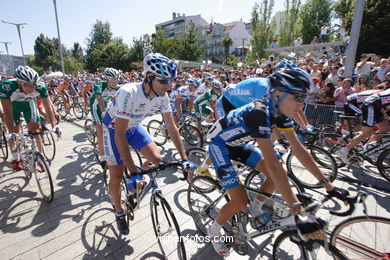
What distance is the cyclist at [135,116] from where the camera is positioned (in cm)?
251

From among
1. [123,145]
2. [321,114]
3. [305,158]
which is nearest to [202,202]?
[123,145]

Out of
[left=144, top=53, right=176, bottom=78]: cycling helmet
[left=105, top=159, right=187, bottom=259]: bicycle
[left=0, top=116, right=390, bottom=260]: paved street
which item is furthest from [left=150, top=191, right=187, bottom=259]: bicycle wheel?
[left=144, top=53, right=176, bottom=78]: cycling helmet

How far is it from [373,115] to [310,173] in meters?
2.00

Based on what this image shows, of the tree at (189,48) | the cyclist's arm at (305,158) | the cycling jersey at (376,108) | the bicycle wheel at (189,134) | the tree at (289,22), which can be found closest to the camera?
the cyclist's arm at (305,158)

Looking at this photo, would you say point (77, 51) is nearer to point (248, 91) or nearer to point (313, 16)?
point (313, 16)

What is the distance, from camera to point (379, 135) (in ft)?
15.2

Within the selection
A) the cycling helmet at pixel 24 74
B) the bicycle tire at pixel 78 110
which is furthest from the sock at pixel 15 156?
the bicycle tire at pixel 78 110

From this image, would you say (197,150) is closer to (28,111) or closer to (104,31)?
(28,111)

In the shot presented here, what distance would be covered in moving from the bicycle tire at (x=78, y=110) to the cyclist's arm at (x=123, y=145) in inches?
387

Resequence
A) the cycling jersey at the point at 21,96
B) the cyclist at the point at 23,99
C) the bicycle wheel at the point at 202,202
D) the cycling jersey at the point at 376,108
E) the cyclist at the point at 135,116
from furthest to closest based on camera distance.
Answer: the cycling jersey at the point at 376,108 → the cycling jersey at the point at 21,96 → the cyclist at the point at 23,99 → the bicycle wheel at the point at 202,202 → the cyclist at the point at 135,116

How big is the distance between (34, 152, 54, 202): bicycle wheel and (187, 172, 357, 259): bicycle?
101 inches

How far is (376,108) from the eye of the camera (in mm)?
4621

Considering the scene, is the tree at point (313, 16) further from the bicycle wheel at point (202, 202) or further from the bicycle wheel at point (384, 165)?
the bicycle wheel at point (202, 202)

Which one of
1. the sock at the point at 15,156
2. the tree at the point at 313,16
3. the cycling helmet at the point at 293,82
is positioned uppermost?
the tree at the point at 313,16
